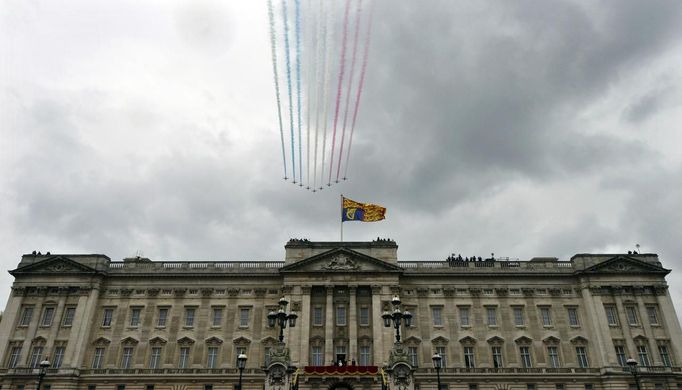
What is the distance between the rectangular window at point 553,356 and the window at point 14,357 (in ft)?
189

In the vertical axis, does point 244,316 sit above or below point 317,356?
above

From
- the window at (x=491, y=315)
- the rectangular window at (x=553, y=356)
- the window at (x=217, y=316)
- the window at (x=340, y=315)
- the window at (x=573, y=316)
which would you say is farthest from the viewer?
the window at (x=217, y=316)

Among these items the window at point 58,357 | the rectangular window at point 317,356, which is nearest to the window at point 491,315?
the rectangular window at point 317,356

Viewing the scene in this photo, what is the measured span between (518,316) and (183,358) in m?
37.8

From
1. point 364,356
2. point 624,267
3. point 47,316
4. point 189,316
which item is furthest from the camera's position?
point 624,267

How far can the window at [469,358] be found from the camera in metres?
55.8

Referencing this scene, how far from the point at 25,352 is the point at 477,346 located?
49.3 m

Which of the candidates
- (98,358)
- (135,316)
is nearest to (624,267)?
(135,316)

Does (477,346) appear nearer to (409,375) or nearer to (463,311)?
(463,311)

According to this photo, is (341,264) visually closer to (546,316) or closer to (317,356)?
(317,356)

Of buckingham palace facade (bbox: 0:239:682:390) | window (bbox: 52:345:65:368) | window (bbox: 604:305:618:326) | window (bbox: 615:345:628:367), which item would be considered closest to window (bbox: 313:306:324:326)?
buckingham palace facade (bbox: 0:239:682:390)

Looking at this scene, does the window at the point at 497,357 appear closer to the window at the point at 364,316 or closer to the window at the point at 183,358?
the window at the point at 364,316

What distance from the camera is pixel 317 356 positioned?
55.8 metres

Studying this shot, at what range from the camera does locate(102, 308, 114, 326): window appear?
5856cm
